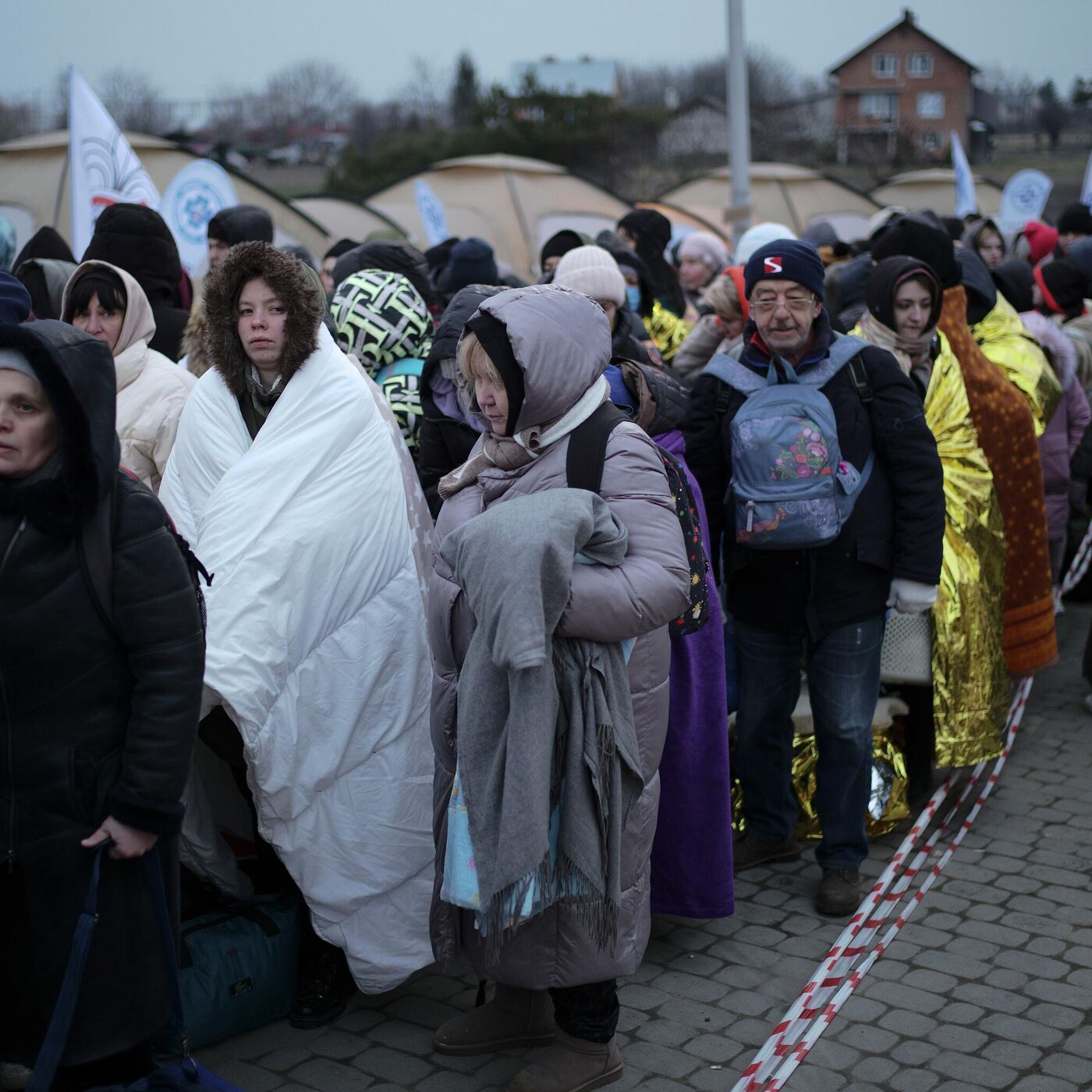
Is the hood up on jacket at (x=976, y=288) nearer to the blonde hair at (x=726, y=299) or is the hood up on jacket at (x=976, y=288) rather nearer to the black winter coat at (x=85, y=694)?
the blonde hair at (x=726, y=299)

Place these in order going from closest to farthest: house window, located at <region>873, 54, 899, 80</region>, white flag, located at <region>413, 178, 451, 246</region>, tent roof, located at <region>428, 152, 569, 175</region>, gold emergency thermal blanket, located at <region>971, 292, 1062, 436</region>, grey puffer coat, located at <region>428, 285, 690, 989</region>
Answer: grey puffer coat, located at <region>428, 285, 690, 989</region> < gold emergency thermal blanket, located at <region>971, 292, 1062, 436</region> < white flag, located at <region>413, 178, 451, 246</region> < tent roof, located at <region>428, 152, 569, 175</region> < house window, located at <region>873, 54, 899, 80</region>

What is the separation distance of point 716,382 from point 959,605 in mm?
1194

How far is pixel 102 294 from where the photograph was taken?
13.7 feet

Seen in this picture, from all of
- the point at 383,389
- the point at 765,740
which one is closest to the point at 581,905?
the point at 765,740

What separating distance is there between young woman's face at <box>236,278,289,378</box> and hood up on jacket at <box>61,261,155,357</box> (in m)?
0.85

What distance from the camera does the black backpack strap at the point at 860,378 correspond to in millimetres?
3932

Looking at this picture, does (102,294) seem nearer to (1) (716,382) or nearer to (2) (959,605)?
(1) (716,382)

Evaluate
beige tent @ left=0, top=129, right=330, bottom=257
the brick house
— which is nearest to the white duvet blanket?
beige tent @ left=0, top=129, right=330, bottom=257

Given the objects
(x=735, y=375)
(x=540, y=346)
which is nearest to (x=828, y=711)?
(x=735, y=375)

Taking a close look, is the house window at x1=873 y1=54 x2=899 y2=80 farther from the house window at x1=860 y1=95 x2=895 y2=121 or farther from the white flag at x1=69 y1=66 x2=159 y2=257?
the white flag at x1=69 y1=66 x2=159 y2=257

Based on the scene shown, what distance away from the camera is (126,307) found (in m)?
4.20

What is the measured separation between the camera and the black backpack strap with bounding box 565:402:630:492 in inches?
114

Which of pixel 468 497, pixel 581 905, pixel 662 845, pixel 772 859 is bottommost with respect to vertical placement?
pixel 772 859

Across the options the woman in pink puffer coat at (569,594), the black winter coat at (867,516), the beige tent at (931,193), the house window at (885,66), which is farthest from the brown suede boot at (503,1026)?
the house window at (885,66)
